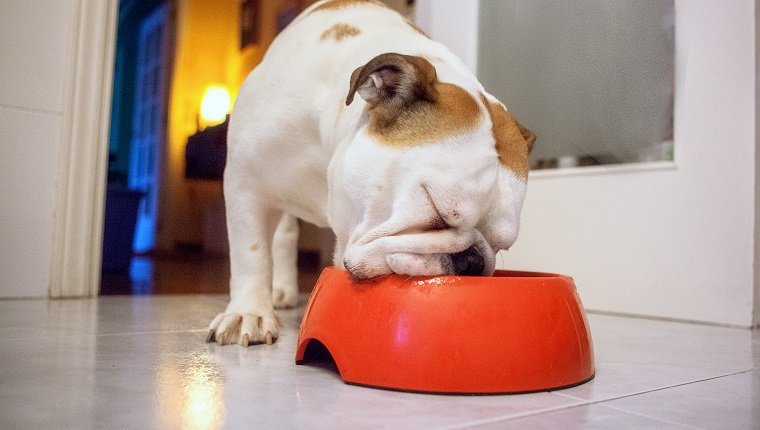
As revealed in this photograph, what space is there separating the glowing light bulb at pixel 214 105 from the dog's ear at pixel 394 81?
19.1ft

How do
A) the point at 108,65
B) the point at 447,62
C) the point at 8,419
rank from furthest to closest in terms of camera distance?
1. the point at 108,65
2. the point at 447,62
3. the point at 8,419

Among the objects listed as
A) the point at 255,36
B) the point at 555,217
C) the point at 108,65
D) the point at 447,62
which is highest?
the point at 255,36

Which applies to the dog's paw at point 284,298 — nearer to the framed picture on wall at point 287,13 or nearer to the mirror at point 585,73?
the mirror at point 585,73

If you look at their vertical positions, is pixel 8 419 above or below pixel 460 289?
below

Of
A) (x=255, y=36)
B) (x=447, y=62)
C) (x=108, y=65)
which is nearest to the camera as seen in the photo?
(x=447, y=62)

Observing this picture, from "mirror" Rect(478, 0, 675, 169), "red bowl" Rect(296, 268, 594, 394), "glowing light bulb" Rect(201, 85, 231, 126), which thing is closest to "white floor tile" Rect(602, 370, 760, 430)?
"red bowl" Rect(296, 268, 594, 394)

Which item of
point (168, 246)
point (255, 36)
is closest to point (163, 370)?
point (255, 36)

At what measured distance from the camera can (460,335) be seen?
102 cm

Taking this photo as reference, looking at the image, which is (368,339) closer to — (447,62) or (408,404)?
(408,404)

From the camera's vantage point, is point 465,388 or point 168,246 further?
point 168,246

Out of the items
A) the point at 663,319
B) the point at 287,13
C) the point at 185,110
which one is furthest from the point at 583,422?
Answer: the point at 185,110

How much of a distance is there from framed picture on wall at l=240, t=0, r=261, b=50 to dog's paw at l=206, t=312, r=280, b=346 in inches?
206

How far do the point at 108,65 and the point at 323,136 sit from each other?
1432 mm

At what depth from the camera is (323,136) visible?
149 cm
